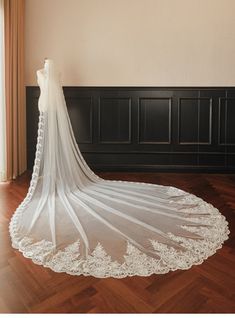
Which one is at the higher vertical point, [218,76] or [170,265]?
[218,76]

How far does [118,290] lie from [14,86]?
3.13 meters

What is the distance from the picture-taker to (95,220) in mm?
2410

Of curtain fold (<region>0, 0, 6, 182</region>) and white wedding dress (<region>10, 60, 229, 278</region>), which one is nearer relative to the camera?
white wedding dress (<region>10, 60, 229, 278</region>)

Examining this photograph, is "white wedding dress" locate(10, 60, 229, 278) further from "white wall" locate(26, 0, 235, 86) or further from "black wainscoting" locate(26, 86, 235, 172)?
"white wall" locate(26, 0, 235, 86)

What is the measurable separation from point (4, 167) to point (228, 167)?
305cm

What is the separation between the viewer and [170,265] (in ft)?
5.82

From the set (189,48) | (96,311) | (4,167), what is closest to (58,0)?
(189,48)

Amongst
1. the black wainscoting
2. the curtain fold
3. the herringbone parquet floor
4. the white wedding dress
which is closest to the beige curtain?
the curtain fold

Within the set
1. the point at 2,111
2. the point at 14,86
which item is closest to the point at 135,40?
the point at 14,86

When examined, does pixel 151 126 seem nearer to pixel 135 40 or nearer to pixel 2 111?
pixel 135 40

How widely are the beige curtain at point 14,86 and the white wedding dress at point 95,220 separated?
0.76 metres

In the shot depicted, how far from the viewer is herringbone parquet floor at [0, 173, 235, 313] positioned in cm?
140

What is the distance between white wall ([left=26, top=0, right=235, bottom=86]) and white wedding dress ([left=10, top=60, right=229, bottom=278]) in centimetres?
114

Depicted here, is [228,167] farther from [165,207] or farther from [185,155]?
[165,207]
